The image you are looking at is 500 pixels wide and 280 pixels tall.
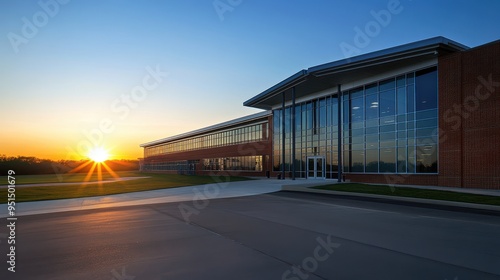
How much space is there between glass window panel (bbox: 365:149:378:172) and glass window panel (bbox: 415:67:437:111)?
17.0 ft

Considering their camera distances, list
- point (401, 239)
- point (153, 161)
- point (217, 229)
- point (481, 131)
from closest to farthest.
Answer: point (401, 239), point (217, 229), point (481, 131), point (153, 161)

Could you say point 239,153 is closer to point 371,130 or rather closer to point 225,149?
point 225,149

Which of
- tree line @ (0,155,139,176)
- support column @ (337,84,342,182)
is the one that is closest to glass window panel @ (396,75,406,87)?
support column @ (337,84,342,182)

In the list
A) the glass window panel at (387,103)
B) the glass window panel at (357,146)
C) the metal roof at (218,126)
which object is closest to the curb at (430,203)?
the glass window panel at (357,146)

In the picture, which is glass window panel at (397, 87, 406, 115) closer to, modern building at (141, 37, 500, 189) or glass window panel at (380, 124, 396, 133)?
modern building at (141, 37, 500, 189)

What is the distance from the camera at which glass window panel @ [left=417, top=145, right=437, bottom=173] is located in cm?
2414

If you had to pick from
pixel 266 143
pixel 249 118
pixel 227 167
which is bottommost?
pixel 227 167

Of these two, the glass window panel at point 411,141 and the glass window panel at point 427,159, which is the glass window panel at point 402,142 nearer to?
the glass window panel at point 411,141

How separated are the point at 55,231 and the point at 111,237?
217cm

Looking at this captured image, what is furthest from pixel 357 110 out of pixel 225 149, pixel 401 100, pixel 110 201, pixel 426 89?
pixel 225 149

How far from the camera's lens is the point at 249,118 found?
48.1 meters

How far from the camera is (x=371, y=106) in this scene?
29.3 metres

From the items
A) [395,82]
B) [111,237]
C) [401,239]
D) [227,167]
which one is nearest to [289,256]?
[401,239]

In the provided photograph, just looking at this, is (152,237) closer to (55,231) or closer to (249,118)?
(55,231)
